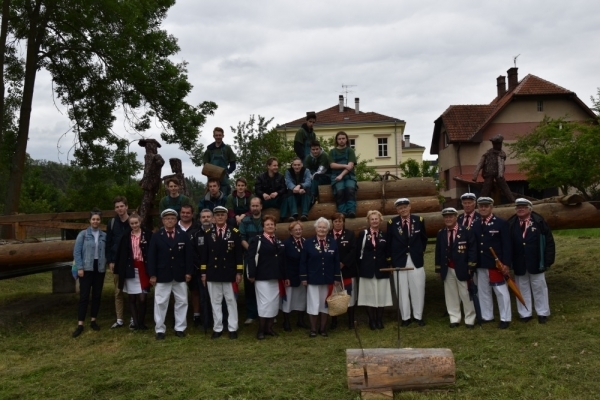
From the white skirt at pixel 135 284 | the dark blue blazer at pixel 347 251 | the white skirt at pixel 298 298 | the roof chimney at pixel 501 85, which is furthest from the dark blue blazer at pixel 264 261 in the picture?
the roof chimney at pixel 501 85

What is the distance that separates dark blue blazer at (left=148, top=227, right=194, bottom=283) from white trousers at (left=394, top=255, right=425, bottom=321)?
3021mm

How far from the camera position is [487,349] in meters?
6.72

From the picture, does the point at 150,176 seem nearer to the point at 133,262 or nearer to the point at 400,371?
the point at 133,262

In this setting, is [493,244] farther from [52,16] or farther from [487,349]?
[52,16]

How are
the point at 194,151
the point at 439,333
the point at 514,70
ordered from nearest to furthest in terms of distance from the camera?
the point at 439,333 → the point at 194,151 → the point at 514,70

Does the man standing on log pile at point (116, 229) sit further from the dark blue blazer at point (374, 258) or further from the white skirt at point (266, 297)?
the dark blue blazer at point (374, 258)

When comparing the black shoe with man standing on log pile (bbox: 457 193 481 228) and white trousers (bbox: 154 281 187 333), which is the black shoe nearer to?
→ white trousers (bbox: 154 281 187 333)

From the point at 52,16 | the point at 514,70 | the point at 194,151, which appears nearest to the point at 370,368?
the point at 194,151

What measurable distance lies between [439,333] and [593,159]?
17.9 metres

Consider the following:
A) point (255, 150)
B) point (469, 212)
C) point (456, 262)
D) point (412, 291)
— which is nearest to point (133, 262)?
point (412, 291)

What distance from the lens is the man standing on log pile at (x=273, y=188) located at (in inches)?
367

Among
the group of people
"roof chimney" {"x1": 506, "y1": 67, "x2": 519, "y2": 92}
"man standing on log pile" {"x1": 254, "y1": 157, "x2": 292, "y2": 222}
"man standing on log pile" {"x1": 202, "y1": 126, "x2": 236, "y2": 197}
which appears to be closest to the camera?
the group of people

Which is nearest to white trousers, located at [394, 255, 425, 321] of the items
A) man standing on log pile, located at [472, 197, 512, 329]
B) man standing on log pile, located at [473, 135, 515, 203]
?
man standing on log pile, located at [472, 197, 512, 329]

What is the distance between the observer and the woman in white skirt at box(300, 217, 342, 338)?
26.6ft
